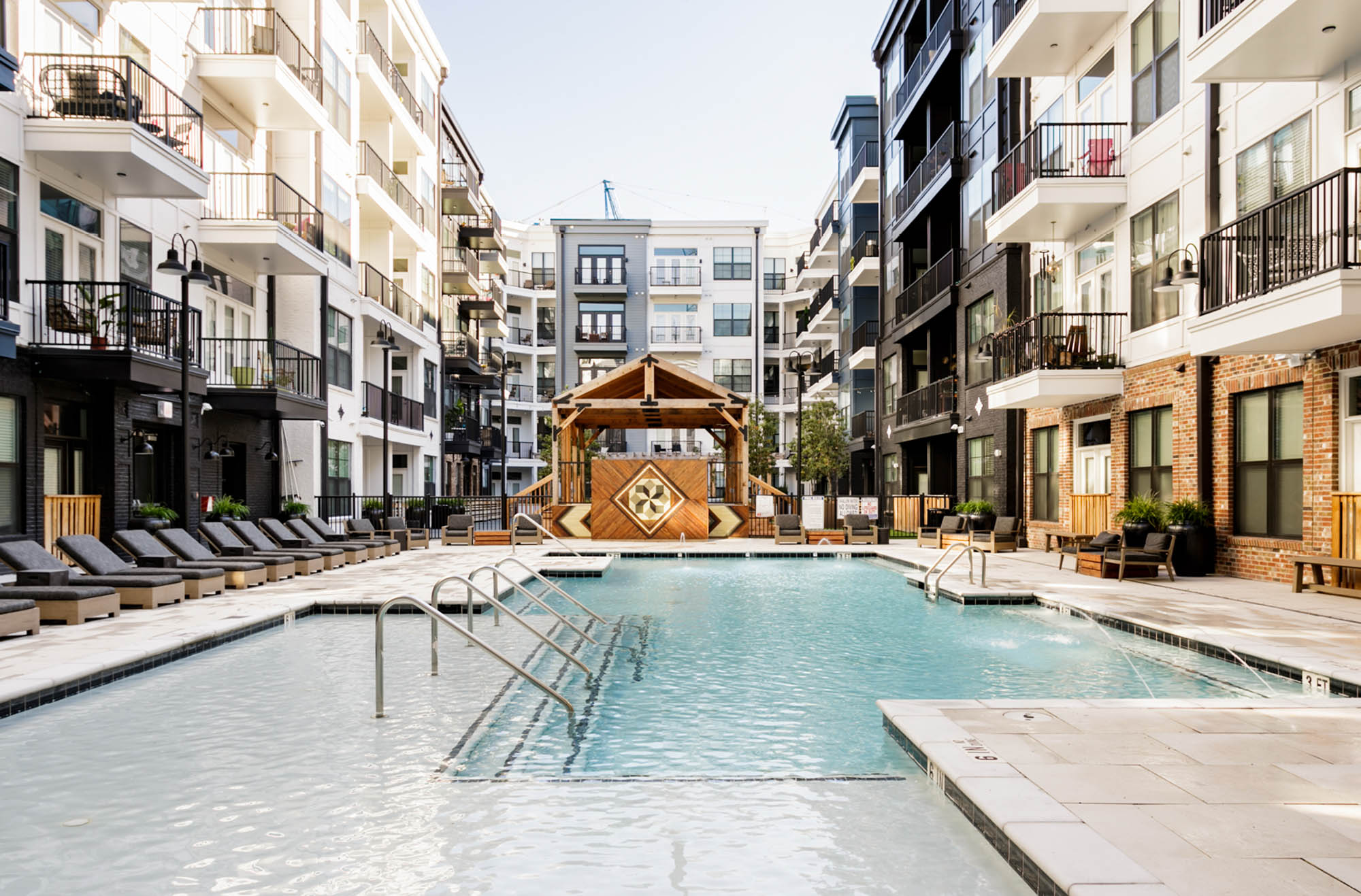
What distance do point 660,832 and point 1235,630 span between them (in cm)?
670

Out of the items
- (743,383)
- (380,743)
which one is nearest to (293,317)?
(380,743)

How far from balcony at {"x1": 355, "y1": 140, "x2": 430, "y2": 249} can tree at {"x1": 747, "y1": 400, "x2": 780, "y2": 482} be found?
16.6m

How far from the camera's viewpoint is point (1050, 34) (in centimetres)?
1733

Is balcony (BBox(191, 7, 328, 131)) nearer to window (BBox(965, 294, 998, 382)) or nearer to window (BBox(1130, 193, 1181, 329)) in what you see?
window (BBox(965, 294, 998, 382))

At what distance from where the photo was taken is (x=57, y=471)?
14219 mm

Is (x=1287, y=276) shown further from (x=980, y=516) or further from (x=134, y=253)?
(x=134, y=253)

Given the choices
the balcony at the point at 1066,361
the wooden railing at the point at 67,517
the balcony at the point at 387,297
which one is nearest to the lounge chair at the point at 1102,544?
the balcony at the point at 1066,361

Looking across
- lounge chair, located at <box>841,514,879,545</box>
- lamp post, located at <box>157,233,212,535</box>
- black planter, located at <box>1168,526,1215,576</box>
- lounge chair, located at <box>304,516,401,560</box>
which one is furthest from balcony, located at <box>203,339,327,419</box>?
black planter, located at <box>1168,526,1215,576</box>

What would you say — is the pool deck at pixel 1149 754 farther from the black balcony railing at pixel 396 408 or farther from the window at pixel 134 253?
the black balcony railing at pixel 396 408

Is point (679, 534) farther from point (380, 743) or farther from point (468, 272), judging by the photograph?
point (468, 272)

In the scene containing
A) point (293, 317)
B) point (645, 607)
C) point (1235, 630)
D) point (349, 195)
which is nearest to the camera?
point (1235, 630)

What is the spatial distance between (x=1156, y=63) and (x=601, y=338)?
3892cm

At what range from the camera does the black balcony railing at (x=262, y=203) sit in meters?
19.5

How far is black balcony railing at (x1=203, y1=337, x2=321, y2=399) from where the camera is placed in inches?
744
